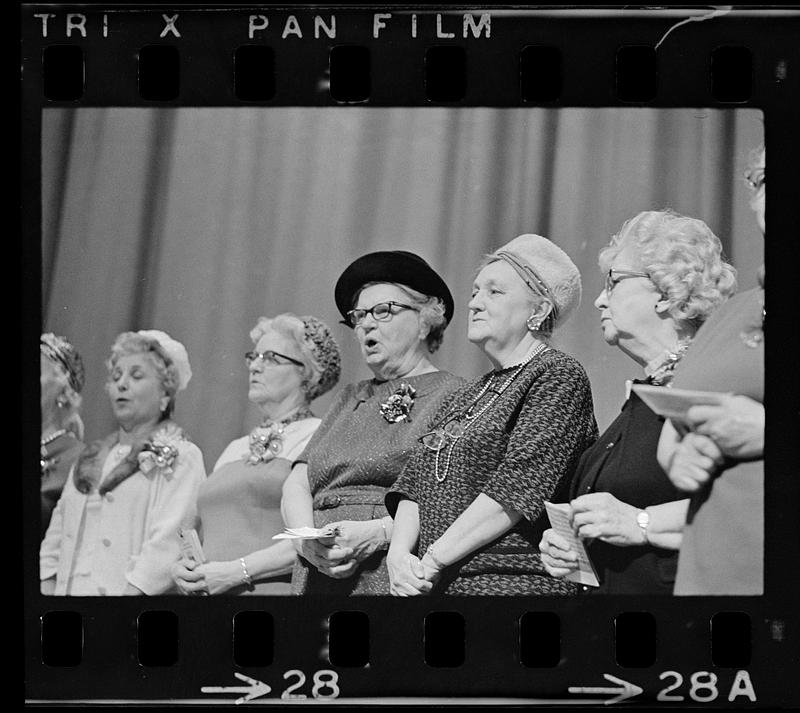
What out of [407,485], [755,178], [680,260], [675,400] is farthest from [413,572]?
[755,178]

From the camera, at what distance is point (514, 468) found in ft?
9.18

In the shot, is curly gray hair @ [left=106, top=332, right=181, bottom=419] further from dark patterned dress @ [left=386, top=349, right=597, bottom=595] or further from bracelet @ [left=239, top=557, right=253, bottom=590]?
dark patterned dress @ [left=386, top=349, right=597, bottom=595]

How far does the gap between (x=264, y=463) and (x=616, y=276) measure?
844 mm

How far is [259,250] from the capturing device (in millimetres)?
2873

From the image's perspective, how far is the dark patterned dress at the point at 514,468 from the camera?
280cm

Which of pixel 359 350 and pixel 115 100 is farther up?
pixel 115 100

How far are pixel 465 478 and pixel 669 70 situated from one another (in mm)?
971

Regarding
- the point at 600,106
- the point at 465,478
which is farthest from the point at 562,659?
the point at 600,106

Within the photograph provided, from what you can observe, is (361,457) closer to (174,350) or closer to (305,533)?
(305,533)

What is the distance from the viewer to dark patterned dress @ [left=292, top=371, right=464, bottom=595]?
2824 mm

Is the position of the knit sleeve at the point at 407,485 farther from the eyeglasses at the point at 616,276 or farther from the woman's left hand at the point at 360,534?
the eyeglasses at the point at 616,276

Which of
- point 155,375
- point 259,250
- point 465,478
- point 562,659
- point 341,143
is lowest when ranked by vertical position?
point 562,659

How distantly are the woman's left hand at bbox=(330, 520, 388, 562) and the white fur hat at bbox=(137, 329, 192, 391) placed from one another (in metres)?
0.45

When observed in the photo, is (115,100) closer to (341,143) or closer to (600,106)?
(341,143)
